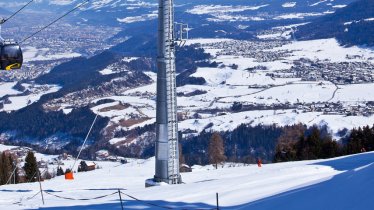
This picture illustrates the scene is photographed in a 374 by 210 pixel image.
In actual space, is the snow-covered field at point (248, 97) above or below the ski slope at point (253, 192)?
above

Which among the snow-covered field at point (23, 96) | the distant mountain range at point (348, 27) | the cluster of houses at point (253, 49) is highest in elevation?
the distant mountain range at point (348, 27)

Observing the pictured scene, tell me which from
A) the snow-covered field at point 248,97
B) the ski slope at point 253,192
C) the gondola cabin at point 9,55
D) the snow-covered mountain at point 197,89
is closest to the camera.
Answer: the ski slope at point 253,192

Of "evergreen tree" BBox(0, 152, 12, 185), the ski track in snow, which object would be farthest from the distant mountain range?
the ski track in snow

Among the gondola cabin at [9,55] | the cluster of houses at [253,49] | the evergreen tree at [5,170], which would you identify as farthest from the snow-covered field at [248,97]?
the gondola cabin at [9,55]

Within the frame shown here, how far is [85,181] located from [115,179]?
0.82m

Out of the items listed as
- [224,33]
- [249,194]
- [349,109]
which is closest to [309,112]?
[349,109]

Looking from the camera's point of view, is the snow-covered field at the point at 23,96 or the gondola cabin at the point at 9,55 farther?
the snow-covered field at the point at 23,96

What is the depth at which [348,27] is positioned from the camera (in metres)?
141

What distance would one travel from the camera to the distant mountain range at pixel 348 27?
13000 cm

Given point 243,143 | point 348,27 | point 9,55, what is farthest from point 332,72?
point 9,55

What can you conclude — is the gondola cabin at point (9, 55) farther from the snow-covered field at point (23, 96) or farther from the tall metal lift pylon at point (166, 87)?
the snow-covered field at point (23, 96)

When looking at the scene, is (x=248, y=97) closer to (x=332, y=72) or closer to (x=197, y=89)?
(x=197, y=89)

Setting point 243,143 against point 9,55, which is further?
point 243,143

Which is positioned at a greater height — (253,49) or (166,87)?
(253,49)
